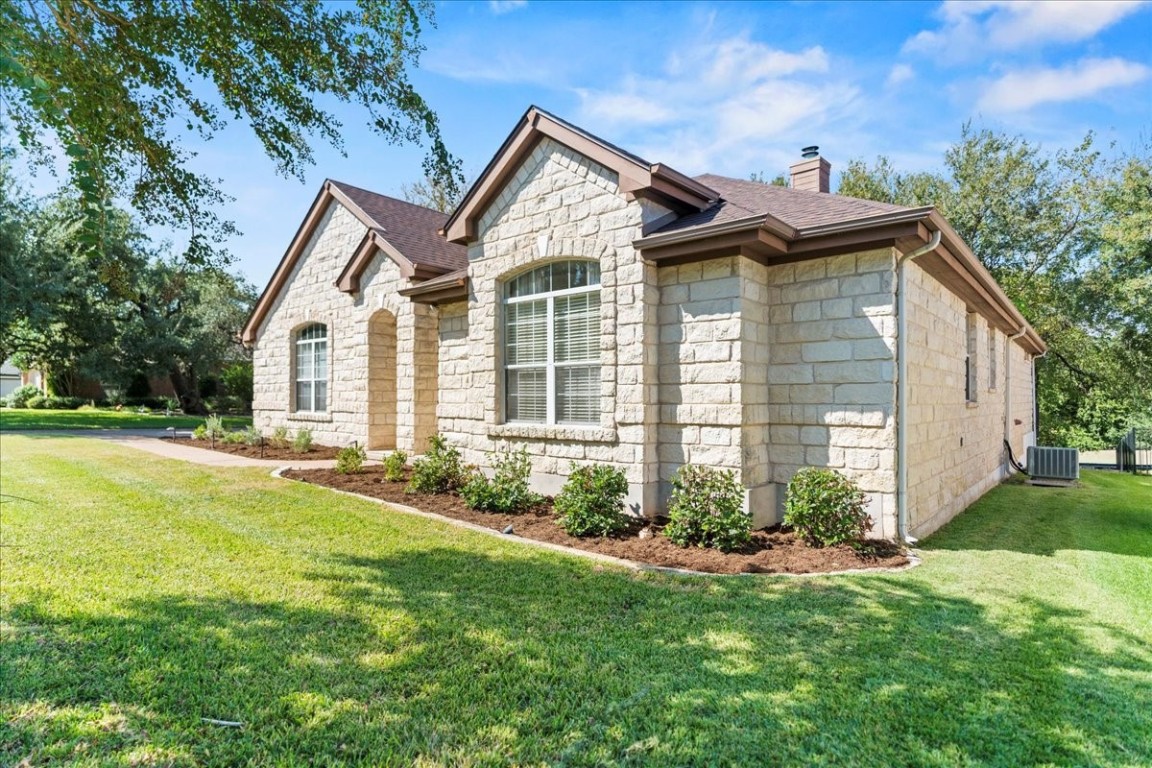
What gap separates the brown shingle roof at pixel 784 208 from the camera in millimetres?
6570

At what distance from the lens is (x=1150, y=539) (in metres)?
7.14

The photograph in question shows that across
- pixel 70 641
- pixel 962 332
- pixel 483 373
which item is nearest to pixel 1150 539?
pixel 962 332

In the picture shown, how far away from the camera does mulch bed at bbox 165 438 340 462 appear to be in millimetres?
13110

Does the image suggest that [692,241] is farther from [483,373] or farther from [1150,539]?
[1150,539]

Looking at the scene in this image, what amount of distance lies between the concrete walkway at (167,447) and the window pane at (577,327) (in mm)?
6271

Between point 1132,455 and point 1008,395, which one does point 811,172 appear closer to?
point 1008,395

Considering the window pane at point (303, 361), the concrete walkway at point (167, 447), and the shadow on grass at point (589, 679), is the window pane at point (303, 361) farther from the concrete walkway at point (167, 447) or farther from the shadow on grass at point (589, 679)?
the shadow on grass at point (589, 679)

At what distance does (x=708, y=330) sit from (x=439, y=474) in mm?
4756

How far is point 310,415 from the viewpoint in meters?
14.5

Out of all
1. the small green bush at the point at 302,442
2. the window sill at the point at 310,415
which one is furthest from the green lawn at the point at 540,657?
the window sill at the point at 310,415

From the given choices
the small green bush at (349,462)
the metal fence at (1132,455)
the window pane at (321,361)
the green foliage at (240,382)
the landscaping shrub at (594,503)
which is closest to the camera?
the landscaping shrub at (594,503)

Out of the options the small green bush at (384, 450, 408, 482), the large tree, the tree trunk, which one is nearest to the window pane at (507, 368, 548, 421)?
the small green bush at (384, 450, 408, 482)

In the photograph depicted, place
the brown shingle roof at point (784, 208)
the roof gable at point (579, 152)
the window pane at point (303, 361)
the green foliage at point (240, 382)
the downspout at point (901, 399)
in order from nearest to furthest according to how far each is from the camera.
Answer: the downspout at point (901, 399), the brown shingle roof at point (784, 208), the roof gable at point (579, 152), the window pane at point (303, 361), the green foliage at point (240, 382)

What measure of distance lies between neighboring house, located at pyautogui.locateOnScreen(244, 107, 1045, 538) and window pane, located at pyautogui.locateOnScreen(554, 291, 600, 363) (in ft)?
0.08
